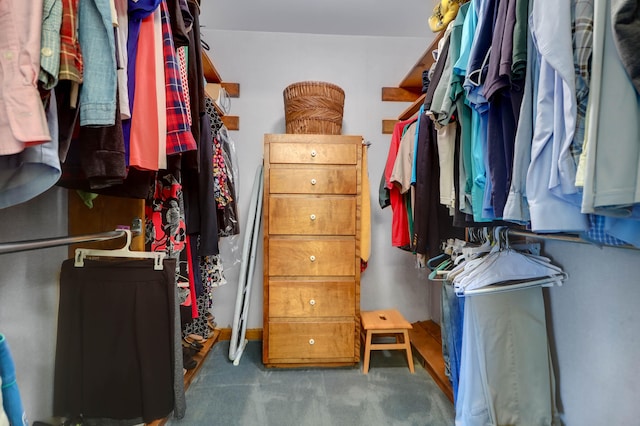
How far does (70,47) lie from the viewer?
1.86 ft

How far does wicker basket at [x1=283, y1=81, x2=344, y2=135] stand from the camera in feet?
5.97

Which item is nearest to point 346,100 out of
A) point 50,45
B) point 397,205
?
point 397,205

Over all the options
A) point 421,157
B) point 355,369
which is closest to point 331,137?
point 421,157

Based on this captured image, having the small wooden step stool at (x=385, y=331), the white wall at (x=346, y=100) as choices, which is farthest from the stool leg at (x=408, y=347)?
the white wall at (x=346, y=100)

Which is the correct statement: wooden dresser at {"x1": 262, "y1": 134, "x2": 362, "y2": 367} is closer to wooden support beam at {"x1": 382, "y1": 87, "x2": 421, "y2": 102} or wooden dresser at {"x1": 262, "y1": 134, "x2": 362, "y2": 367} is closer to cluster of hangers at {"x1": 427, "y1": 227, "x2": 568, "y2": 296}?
cluster of hangers at {"x1": 427, "y1": 227, "x2": 568, "y2": 296}

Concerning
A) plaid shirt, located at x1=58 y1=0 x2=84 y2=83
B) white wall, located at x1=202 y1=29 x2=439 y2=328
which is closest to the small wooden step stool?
white wall, located at x1=202 y1=29 x2=439 y2=328

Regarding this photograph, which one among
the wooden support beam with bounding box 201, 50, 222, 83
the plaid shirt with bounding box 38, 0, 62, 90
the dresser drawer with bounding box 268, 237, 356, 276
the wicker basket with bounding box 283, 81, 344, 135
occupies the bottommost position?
the dresser drawer with bounding box 268, 237, 356, 276

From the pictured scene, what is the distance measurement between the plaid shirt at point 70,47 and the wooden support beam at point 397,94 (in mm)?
2084

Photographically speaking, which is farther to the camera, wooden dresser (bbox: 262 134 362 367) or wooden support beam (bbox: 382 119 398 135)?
wooden support beam (bbox: 382 119 398 135)

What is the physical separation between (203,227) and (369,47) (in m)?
1.93

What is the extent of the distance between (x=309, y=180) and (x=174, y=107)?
1.02m

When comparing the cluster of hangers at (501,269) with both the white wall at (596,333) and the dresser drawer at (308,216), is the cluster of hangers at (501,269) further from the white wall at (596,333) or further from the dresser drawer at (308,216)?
the dresser drawer at (308,216)

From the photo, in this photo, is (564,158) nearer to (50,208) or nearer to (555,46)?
(555,46)

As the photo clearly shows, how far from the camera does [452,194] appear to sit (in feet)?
3.91
